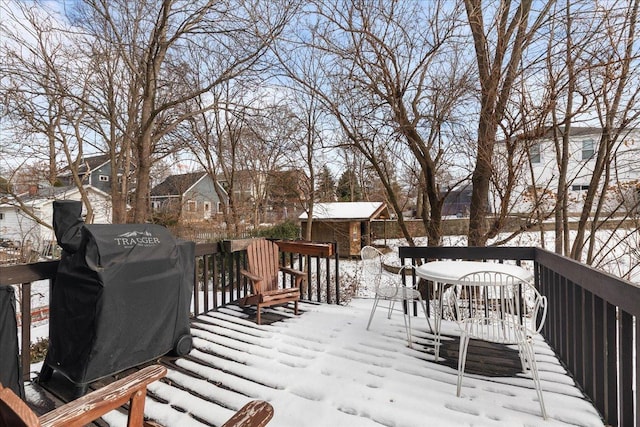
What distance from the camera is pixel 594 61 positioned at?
14.2 ft

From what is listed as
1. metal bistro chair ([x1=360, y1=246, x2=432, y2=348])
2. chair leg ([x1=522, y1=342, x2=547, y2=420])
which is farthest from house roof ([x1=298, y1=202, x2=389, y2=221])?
chair leg ([x1=522, y1=342, x2=547, y2=420])

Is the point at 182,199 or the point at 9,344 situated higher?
the point at 182,199

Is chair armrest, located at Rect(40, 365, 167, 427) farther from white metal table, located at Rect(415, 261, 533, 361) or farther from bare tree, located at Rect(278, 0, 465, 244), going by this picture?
bare tree, located at Rect(278, 0, 465, 244)

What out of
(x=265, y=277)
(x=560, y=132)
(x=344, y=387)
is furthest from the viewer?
(x=560, y=132)

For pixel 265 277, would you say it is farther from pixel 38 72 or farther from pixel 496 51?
pixel 38 72

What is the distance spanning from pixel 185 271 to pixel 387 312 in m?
2.40

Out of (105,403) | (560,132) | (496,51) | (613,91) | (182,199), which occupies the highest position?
(496,51)

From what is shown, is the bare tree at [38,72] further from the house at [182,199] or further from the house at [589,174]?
the house at [589,174]

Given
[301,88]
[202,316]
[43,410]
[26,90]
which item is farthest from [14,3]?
[43,410]

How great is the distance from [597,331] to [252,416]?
211 cm

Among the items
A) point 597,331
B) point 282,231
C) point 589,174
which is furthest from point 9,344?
point 282,231

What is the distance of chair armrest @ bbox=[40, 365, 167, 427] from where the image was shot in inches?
44.4

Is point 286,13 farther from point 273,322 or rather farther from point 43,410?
point 43,410

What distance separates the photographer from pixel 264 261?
4.07 meters
